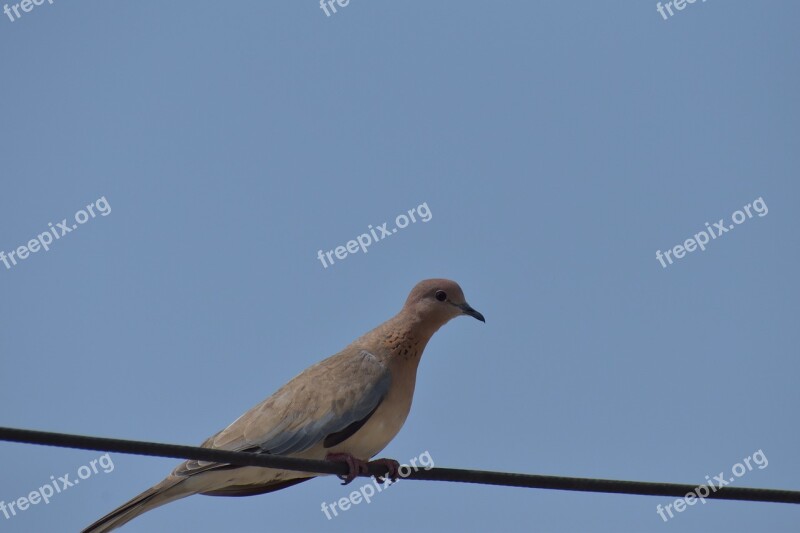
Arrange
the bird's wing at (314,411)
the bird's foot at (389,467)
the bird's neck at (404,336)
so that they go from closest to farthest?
the bird's foot at (389,467)
the bird's wing at (314,411)
the bird's neck at (404,336)

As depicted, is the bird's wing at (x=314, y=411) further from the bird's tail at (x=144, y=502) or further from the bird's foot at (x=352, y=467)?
the bird's tail at (x=144, y=502)

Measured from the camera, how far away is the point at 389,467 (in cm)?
668

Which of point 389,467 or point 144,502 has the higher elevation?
point 144,502

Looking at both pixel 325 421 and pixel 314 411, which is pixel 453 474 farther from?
pixel 314 411

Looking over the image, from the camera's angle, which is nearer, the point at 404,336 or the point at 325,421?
the point at 325,421

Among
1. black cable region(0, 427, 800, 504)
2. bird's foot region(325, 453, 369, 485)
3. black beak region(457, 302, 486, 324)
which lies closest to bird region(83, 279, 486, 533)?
bird's foot region(325, 453, 369, 485)

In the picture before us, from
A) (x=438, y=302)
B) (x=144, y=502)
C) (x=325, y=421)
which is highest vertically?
(x=438, y=302)

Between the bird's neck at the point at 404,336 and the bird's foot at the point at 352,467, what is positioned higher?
the bird's neck at the point at 404,336

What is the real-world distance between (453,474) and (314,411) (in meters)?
2.33

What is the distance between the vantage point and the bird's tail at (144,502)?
6.16 meters

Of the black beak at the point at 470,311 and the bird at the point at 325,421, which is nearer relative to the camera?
the bird at the point at 325,421

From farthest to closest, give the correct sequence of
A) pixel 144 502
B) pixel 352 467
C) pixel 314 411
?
pixel 314 411 < pixel 352 467 < pixel 144 502

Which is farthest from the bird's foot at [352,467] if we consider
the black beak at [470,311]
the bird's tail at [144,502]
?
the black beak at [470,311]

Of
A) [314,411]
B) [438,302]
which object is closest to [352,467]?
[314,411]
